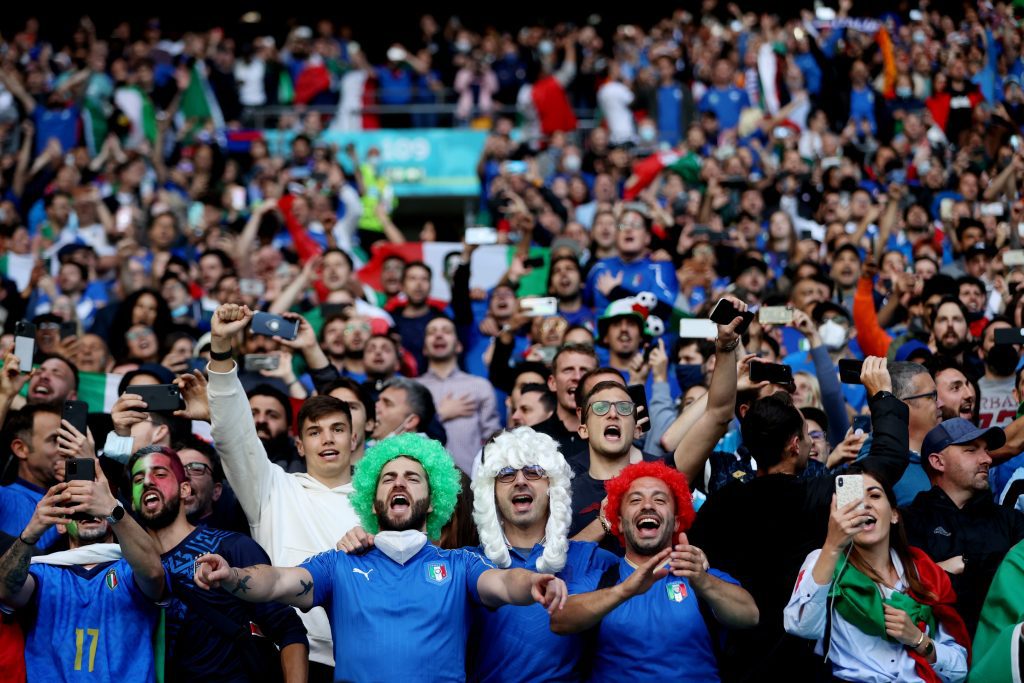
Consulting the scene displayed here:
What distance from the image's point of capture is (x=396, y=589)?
5.24 meters

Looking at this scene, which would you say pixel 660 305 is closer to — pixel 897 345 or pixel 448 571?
pixel 897 345

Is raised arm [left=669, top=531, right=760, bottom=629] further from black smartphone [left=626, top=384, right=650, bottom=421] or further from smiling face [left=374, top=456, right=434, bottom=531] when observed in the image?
black smartphone [left=626, top=384, right=650, bottom=421]

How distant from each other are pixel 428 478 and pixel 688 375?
9.97 feet

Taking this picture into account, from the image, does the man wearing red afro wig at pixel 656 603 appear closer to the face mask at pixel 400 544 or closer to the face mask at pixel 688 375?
the face mask at pixel 400 544

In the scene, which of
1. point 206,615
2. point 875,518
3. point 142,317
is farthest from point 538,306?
point 875,518

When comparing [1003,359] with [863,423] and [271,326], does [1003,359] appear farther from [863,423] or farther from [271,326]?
[271,326]

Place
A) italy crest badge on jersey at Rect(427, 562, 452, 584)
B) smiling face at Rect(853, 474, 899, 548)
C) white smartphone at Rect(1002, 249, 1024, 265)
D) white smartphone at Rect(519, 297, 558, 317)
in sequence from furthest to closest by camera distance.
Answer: white smartphone at Rect(519, 297, 558, 317), white smartphone at Rect(1002, 249, 1024, 265), italy crest badge on jersey at Rect(427, 562, 452, 584), smiling face at Rect(853, 474, 899, 548)

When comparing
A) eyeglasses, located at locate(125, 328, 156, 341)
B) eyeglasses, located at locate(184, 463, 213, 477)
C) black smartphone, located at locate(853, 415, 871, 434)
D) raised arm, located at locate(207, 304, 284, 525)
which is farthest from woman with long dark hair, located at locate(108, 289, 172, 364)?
black smartphone, located at locate(853, 415, 871, 434)

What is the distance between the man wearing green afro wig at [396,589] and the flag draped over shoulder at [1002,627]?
67.0 inches

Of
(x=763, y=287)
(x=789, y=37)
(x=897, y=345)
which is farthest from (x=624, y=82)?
(x=897, y=345)

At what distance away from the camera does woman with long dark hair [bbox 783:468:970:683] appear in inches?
198

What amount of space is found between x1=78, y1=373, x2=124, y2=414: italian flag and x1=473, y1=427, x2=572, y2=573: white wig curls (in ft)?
12.4

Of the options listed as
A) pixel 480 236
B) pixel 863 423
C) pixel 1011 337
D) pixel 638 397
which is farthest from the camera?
pixel 480 236

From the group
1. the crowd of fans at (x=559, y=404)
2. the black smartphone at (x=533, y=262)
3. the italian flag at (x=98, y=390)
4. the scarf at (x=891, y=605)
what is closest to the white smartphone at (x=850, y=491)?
the crowd of fans at (x=559, y=404)
